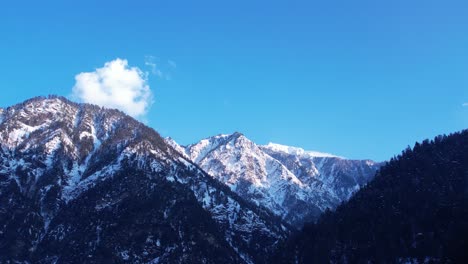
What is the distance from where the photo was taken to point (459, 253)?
196 m
